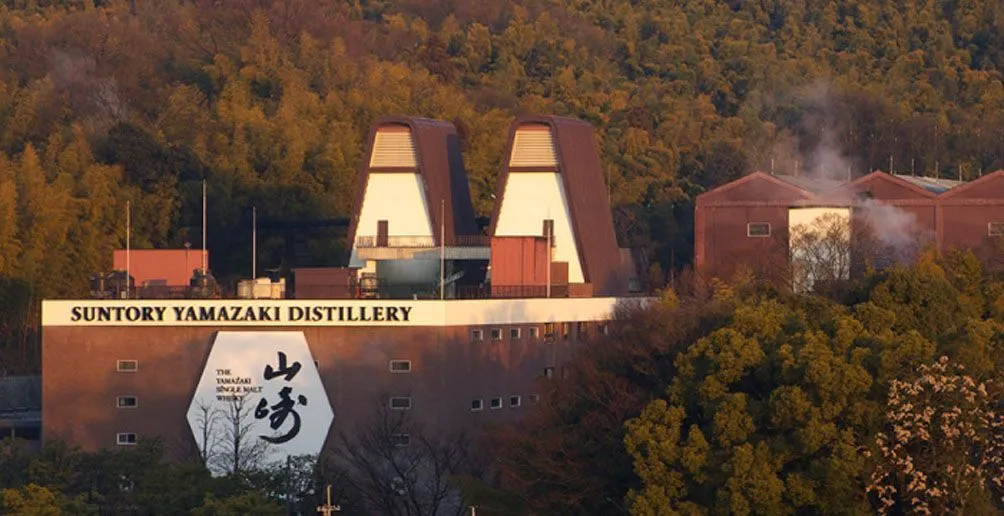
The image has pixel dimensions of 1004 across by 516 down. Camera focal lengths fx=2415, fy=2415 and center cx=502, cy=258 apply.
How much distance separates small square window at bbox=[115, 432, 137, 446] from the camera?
47719 millimetres

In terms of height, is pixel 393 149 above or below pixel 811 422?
above

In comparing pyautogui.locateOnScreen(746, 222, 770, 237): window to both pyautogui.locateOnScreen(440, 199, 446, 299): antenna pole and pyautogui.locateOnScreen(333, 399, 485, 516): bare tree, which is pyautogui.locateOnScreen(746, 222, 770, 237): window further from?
pyautogui.locateOnScreen(333, 399, 485, 516): bare tree

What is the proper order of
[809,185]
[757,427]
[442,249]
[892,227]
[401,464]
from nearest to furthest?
[757,427] < [401,464] < [442,249] < [892,227] < [809,185]

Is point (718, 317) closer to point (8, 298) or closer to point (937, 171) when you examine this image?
point (8, 298)

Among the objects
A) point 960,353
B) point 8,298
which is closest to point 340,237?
point 8,298

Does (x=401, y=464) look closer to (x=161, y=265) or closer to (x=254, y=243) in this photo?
(x=161, y=265)

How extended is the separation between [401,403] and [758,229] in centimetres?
1526

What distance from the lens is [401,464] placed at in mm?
46188

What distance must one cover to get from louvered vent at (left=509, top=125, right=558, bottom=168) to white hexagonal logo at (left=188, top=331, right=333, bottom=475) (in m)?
8.72

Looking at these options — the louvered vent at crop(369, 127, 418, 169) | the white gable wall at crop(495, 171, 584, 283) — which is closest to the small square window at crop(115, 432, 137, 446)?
the louvered vent at crop(369, 127, 418, 169)

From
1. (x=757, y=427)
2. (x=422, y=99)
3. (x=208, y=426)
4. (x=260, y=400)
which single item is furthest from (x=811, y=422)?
(x=422, y=99)

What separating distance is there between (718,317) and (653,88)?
62.8 m

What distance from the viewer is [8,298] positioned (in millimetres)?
59344

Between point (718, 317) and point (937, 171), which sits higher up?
point (937, 171)
